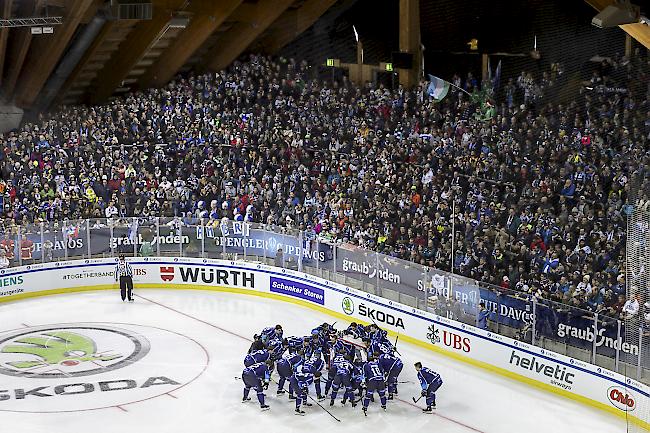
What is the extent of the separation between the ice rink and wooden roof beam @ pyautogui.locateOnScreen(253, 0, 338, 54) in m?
11.2

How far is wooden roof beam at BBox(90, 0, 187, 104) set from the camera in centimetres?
2669

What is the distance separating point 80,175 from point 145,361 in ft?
28.9

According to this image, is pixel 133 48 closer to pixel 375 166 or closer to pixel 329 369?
pixel 375 166

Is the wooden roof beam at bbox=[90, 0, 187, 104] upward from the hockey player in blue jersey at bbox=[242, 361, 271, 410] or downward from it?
upward

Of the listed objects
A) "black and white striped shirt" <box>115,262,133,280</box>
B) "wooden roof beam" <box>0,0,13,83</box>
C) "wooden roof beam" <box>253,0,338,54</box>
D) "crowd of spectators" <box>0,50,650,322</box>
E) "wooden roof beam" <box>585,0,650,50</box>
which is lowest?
"black and white striped shirt" <box>115,262,133,280</box>

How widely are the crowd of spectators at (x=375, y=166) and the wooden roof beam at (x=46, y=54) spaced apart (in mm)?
1058

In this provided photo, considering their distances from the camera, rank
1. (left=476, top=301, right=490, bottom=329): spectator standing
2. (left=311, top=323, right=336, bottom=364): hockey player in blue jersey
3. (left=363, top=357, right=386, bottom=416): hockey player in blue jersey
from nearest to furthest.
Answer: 1. (left=363, top=357, right=386, bottom=416): hockey player in blue jersey
2. (left=311, top=323, right=336, bottom=364): hockey player in blue jersey
3. (left=476, top=301, right=490, bottom=329): spectator standing

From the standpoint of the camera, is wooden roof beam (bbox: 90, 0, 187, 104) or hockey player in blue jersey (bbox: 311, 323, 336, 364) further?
wooden roof beam (bbox: 90, 0, 187, 104)

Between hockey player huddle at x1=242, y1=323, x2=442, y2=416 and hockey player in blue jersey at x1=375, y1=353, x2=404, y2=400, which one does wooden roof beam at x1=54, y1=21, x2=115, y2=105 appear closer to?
hockey player huddle at x1=242, y1=323, x2=442, y2=416

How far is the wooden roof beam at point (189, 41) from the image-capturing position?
2781 cm

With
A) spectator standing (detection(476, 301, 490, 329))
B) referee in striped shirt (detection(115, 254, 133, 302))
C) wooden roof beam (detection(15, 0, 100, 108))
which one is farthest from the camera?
wooden roof beam (detection(15, 0, 100, 108))

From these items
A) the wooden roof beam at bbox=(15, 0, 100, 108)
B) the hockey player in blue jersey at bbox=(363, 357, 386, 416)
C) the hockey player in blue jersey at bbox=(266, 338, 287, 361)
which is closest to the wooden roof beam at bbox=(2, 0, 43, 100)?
the wooden roof beam at bbox=(15, 0, 100, 108)

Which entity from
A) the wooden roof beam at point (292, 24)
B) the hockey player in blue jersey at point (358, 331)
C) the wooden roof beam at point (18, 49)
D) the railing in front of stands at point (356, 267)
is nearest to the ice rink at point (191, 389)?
the railing in front of stands at point (356, 267)

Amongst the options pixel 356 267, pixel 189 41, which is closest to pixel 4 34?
pixel 189 41
